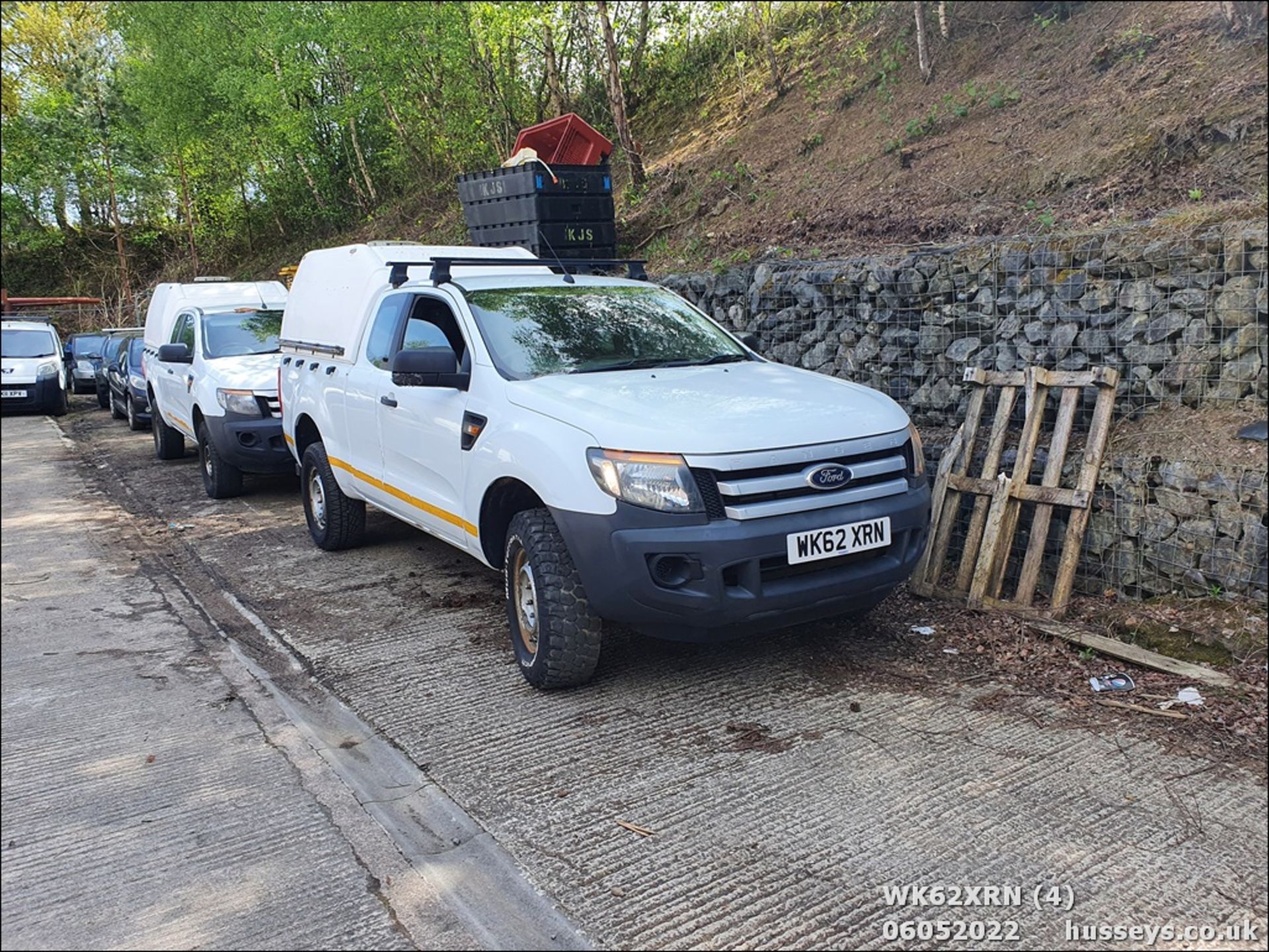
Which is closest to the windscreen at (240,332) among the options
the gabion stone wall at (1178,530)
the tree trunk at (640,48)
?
the gabion stone wall at (1178,530)

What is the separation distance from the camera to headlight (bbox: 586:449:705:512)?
406 centimetres

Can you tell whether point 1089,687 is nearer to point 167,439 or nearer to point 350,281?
point 350,281

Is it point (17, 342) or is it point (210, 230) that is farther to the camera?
point (210, 230)

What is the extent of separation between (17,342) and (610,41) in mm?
8522

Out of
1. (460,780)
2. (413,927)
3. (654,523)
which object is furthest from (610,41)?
(413,927)

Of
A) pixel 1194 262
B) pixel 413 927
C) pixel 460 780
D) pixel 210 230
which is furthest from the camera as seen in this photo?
pixel 210 230

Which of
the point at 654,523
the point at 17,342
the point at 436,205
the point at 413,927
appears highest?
the point at 436,205

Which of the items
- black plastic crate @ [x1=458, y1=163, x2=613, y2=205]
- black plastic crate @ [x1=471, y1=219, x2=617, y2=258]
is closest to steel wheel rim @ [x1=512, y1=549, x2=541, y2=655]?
black plastic crate @ [x1=471, y1=219, x2=617, y2=258]

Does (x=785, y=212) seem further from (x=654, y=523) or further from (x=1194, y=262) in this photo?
(x=654, y=523)

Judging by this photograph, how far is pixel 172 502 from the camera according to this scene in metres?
9.65

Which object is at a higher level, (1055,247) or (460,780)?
(1055,247)

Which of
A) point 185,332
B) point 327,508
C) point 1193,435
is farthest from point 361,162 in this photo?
point 1193,435

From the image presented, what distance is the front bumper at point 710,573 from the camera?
4.03 m

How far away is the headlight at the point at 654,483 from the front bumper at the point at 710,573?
4 centimetres
